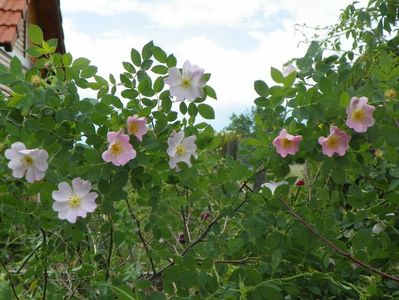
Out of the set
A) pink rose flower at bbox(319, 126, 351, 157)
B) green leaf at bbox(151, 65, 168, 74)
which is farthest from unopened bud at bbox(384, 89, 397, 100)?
green leaf at bbox(151, 65, 168, 74)

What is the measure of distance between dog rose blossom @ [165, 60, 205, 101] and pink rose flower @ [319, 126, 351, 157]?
0.96 ft

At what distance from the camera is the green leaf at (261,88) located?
1289 millimetres

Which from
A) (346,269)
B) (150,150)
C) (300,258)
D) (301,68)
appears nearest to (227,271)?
(300,258)

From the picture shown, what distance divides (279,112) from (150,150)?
291 mm

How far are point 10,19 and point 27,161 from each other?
526 centimetres

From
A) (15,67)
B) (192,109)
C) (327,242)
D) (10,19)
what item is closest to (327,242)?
(327,242)

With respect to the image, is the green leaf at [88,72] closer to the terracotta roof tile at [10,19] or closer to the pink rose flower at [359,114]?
the pink rose flower at [359,114]

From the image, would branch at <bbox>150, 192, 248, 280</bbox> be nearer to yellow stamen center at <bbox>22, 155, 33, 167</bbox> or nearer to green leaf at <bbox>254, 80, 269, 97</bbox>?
green leaf at <bbox>254, 80, 269, 97</bbox>

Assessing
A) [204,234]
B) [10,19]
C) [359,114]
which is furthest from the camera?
[10,19]

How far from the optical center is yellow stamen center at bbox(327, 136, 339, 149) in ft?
4.02

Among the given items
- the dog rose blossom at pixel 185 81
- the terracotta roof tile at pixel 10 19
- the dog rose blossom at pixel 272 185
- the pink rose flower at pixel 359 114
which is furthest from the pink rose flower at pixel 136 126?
the terracotta roof tile at pixel 10 19

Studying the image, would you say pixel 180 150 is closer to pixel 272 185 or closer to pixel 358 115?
pixel 272 185

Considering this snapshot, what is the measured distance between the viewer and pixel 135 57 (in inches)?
52.2

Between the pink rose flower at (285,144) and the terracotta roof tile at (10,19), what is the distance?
5.11 metres
